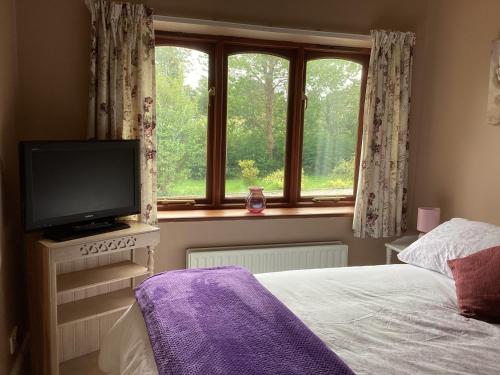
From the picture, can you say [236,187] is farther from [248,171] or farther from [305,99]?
[305,99]

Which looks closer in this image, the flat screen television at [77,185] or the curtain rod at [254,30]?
the flat screen television at [77,185]

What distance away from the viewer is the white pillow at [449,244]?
2.48 metres

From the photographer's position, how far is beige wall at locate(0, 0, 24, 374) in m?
2.45

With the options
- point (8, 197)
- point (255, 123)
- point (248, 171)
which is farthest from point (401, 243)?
point (8, 197)

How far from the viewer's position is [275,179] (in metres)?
3.76

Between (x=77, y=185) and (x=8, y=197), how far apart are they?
399 mm

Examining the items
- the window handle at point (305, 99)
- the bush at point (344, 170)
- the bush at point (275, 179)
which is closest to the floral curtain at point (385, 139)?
the bush at point (344, 170)

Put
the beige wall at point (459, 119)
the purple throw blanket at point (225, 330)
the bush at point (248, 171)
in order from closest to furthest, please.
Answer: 1. the purple throw blanket at point (225, 330)
2. the beige wall at point (459, 119)
3. the bush at point (248, 171)

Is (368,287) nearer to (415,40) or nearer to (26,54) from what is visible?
(415,40)

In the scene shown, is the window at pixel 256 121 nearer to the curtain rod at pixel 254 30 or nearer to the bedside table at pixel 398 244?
the curtain rod at pixel 254 30

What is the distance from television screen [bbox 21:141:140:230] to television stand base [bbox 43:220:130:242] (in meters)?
0.05

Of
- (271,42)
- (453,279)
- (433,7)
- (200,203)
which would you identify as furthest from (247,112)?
(453,279)

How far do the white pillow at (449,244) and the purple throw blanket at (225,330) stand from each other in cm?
108

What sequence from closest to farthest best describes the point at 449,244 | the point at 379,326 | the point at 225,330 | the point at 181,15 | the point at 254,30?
the point at 225,330
the point at 379,326
the point at 449,244
the point at 181,15
the point at 254,30
